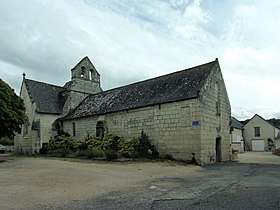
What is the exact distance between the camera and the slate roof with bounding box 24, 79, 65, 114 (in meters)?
31.6

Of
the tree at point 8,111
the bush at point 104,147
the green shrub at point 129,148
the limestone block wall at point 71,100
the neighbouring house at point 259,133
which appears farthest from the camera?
the neighbouring house at point 259,133

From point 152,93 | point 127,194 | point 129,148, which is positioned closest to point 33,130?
point 129,148

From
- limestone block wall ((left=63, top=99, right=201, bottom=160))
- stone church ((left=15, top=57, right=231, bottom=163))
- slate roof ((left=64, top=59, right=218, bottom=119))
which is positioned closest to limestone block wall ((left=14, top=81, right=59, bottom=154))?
stone church ((left=15, top=57, right=231, bottom=163))

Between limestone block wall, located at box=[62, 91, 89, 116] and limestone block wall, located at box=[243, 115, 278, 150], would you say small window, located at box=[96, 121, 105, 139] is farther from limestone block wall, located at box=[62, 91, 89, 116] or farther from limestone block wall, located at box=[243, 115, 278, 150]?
limestone block wall, located at box=[243, 115, 278, 150]

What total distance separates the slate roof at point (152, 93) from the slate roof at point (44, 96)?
6.88ft

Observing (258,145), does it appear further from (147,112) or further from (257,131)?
(147,112)

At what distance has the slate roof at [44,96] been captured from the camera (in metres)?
31.6

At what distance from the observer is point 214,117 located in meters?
22.5

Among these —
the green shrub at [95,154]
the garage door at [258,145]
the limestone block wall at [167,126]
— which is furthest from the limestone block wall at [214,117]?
the garage door at [258,145]

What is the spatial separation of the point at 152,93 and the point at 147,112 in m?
2.09

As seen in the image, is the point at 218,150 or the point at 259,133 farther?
the point at 259,133

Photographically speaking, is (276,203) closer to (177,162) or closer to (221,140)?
(177,162)

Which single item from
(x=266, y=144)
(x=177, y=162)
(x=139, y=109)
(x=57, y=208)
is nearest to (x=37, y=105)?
(x=139, y=109)

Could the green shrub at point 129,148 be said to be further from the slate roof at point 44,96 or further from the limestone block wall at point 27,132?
the limestone block wall at point 27,132
